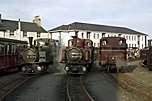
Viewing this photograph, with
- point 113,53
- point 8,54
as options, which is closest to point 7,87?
point 8,54

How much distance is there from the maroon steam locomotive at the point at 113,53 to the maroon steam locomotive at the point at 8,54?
7.89 metres

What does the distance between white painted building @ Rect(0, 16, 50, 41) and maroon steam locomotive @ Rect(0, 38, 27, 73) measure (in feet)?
129

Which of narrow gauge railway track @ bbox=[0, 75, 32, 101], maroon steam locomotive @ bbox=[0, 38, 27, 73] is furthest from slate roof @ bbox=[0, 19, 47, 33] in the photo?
narrow gauge railway track @ bbox=[0, 75, 32, 101]

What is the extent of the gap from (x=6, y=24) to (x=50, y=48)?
47.0m

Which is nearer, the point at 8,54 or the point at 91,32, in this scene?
the point at 8,54

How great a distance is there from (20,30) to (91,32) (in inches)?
1090

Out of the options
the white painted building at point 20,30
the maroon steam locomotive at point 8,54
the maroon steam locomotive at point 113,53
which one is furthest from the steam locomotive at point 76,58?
the white painted building at point 20,30

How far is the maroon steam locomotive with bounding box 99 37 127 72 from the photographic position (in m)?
29.0

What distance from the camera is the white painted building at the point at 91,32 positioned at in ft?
299

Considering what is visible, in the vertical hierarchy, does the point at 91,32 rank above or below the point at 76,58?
above

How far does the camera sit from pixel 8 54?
2698 centimetres

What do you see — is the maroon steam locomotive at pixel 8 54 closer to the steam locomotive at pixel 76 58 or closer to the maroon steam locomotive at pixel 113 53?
the steam locomotive at pixel 76 58

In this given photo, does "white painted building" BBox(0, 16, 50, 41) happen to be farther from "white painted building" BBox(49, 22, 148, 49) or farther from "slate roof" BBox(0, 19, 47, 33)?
"white painted building" BBox(49, 22, 148, 49)

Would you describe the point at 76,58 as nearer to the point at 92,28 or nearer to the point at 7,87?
the point at 7,87
